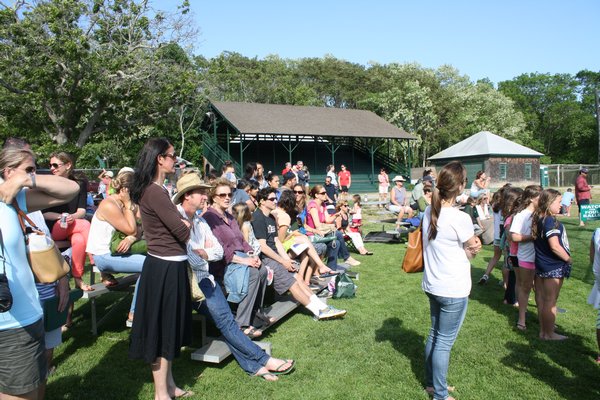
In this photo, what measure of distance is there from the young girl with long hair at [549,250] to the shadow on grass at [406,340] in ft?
4.57

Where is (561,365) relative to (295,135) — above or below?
below

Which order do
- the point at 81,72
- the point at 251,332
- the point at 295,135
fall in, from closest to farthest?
the point at 251,332
the point at 81,72
the point at 295,135

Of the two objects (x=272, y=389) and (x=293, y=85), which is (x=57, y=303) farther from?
(x=293, y=85)

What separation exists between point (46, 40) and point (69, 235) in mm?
20117

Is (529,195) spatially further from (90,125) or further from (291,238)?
(90,125)

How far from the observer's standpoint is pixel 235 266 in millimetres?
4727

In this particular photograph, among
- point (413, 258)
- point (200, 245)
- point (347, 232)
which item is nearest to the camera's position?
point (200, 245)

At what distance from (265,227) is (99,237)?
1918 millimetres

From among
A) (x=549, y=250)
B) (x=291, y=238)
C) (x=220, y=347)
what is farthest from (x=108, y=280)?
(x=549, y=250)

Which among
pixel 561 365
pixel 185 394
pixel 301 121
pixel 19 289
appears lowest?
pixel 561 365

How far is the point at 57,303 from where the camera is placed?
3.47 meters

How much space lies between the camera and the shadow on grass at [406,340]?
4.34 meters

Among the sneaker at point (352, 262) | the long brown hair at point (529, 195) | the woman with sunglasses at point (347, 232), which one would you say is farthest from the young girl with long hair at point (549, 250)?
the woman with sunglasses at point (347, 232)

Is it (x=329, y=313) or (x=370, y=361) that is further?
(x=329, y=313)
